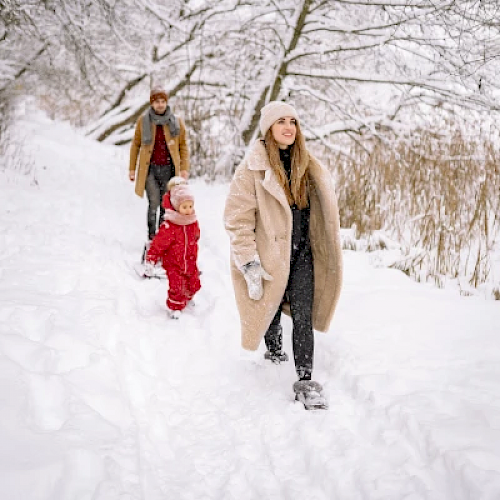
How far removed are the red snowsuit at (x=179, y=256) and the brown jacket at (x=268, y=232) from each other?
1384 mm

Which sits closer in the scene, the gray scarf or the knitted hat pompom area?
the knitted hat pompom area

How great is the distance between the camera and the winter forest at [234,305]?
1882 millimetres

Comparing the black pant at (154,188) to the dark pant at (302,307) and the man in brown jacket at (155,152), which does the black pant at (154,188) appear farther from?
the dark pant at (302,307)

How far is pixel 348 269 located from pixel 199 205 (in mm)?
3695

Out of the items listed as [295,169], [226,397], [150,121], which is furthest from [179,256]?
[150,121]

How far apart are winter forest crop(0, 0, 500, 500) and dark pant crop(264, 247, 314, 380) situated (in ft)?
0.83

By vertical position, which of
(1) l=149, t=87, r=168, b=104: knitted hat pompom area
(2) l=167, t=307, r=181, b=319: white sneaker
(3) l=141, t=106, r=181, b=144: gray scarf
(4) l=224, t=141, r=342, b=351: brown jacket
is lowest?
(2) l=167, t=307, r=181, b=319: white sneaker

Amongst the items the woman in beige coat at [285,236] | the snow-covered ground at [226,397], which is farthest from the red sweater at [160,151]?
the woman in beige coat at [285,236]

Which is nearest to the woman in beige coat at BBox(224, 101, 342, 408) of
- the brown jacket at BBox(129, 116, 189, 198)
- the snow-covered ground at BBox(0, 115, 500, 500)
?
the snow-covered ground at BBox(0, 115, 500, 500)

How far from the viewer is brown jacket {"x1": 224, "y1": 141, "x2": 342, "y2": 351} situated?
93.2 inches

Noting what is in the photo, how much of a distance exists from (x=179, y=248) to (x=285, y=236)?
5.60 ft

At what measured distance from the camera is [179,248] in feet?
12.7

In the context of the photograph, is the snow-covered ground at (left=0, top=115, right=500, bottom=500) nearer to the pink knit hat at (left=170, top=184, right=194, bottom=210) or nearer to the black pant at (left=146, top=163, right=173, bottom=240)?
the pink knit hat at (left=170, top=184, right=194, bottom=210)

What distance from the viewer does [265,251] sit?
2406 mm
